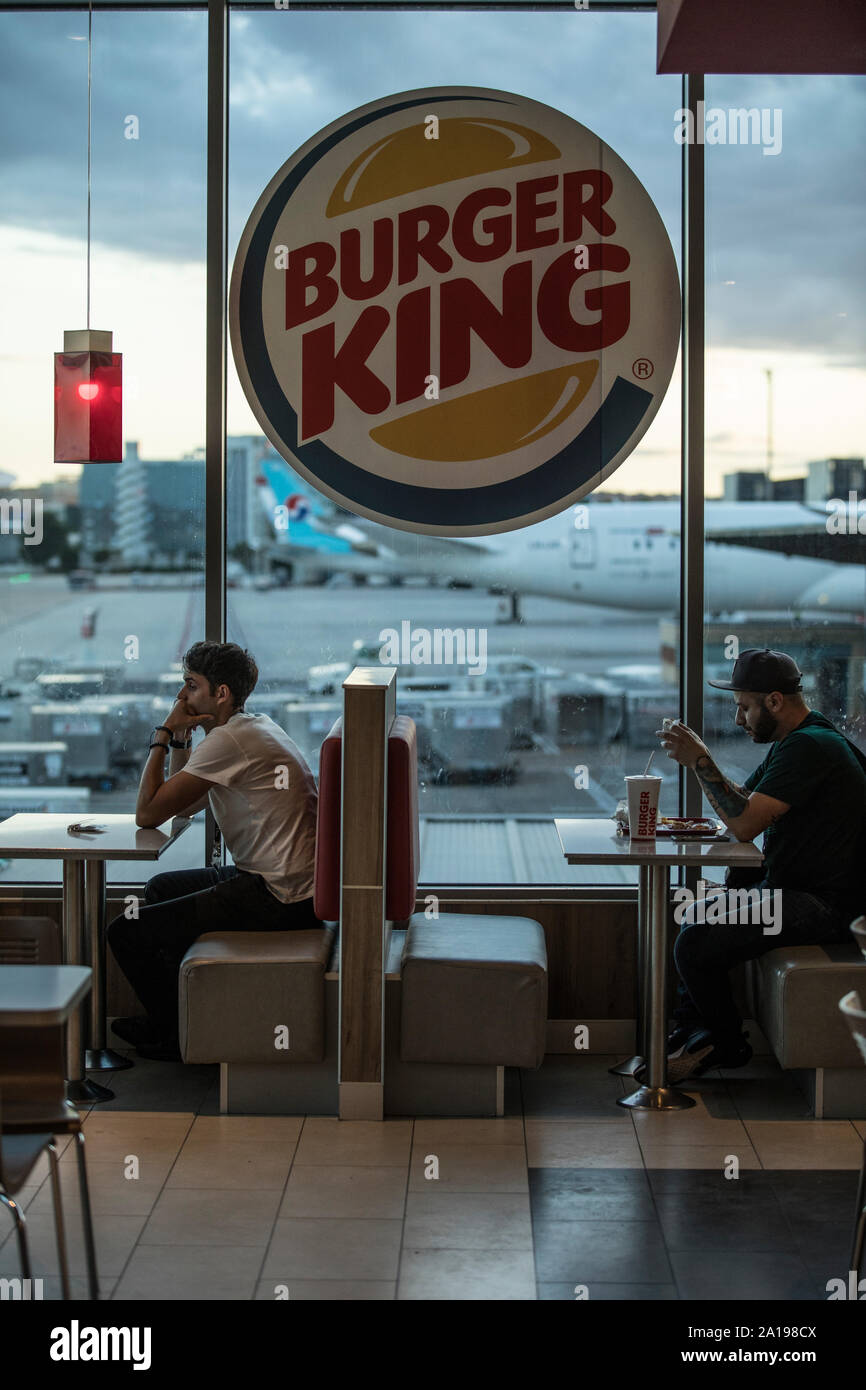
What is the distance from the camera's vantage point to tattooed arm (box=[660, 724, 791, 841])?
415cm

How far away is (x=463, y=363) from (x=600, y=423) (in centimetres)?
50

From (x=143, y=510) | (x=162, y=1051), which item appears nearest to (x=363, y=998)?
(x=162, y=1051)

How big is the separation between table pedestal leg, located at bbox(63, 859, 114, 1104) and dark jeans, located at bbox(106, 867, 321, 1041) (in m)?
0.16

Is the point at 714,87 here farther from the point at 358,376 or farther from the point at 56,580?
the point at 56,580

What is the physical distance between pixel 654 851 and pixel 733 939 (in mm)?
411

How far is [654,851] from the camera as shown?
404 cm

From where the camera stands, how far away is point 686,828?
4281 mm

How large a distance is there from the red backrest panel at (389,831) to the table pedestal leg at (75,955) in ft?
2.31

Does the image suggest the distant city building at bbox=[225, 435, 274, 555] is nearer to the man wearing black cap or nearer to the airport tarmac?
the airport tarmac

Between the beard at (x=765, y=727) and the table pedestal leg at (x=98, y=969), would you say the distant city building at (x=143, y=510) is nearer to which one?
the table pedestal leg at (x=98, y=969)

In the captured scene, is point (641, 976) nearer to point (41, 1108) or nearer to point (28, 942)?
point (28, 942)

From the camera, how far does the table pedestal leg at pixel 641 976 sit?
4.34 metres

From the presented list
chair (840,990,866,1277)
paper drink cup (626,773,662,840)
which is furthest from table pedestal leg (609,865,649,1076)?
chair (840,990,866,1277)
